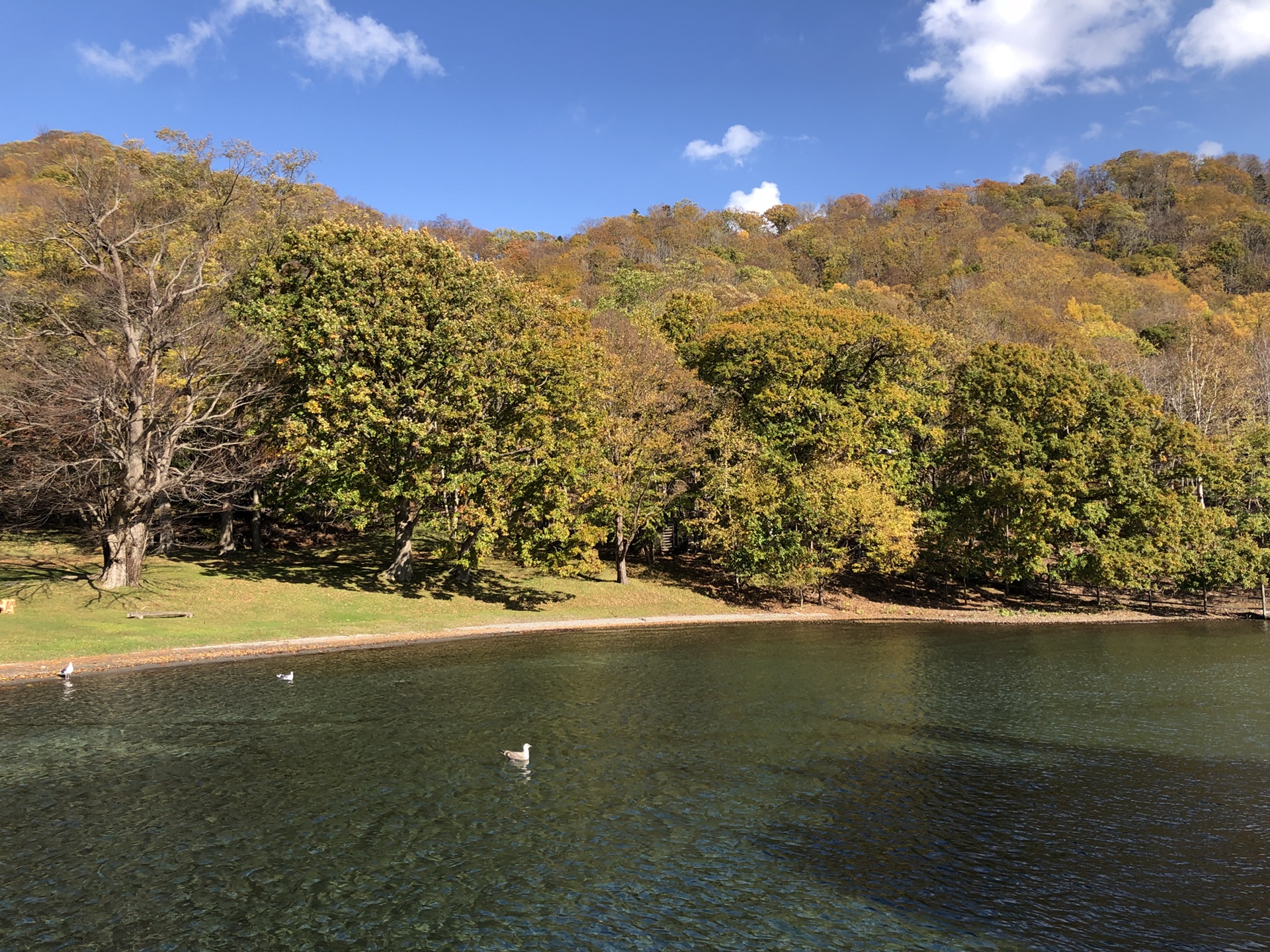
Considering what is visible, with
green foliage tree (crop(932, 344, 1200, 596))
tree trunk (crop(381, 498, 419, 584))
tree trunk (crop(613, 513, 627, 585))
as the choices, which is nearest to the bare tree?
tree trunk (crop(381, 498, 419, 584))

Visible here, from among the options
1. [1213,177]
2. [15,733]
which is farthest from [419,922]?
[1213,177]

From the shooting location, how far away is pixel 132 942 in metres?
10.4

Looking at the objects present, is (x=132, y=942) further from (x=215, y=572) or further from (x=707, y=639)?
(x=215, y=572)

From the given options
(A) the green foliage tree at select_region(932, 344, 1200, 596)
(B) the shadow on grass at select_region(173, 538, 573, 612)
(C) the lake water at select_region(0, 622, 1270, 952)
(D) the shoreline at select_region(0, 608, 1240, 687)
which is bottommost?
(D) the shoreline at select_region(0, 608, 1240, 687)

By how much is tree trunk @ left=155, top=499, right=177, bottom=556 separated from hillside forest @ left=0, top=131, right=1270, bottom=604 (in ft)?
3.33

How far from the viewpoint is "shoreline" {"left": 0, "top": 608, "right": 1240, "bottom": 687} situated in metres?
27.7

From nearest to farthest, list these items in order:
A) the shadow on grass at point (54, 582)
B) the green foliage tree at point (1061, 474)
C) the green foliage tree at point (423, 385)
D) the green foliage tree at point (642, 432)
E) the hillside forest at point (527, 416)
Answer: the shadow on grass at point (54, 582) < the hillside forest at point (527, 416) < the green foliage tree at point (423, 385) < the green foliage tree at point (1061, 474) < the green foliage tree at point (642, 432)

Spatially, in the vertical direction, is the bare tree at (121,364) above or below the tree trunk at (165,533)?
above

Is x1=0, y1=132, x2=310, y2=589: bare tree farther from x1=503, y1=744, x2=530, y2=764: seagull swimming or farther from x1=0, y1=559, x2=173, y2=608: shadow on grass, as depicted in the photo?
x1=503, y1=744, x2=530, y2=764: seagull swimming

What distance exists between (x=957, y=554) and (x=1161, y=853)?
42103 millimetres

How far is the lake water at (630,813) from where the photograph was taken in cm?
1102

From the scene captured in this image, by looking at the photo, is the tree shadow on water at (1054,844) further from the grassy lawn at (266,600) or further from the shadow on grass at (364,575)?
the shadow on grass at (364,575)

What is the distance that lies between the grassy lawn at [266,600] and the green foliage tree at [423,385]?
339 cm

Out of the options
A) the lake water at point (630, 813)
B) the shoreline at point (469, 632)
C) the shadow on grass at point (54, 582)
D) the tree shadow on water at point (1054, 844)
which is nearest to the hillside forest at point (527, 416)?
the shadow on grass at point (54, 582)
